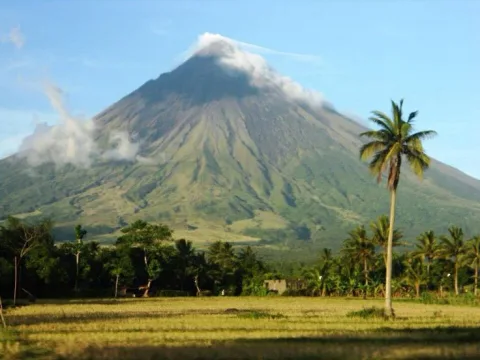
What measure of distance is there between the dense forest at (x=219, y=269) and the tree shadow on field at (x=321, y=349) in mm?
65952

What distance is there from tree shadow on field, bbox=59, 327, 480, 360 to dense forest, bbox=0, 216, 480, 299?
66.0 meters

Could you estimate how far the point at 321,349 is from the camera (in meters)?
25.5

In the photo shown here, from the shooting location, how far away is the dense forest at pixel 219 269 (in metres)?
101

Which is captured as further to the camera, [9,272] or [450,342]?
[9,272]

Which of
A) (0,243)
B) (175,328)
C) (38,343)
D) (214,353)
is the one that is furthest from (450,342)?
(0,243)

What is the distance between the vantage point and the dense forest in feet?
331

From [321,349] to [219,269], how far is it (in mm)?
95585

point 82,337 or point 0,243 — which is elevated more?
point 0,243

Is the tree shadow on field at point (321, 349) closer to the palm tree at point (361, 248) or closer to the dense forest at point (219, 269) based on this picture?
the dense forest at point (219, 269)

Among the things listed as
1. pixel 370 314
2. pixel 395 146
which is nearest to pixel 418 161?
pixel 395 146

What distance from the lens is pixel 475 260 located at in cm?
10562

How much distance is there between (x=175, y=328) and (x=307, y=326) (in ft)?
23.1

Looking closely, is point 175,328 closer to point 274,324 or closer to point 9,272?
point 274,324

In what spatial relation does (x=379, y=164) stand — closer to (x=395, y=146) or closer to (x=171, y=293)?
(x=395, y=146)
